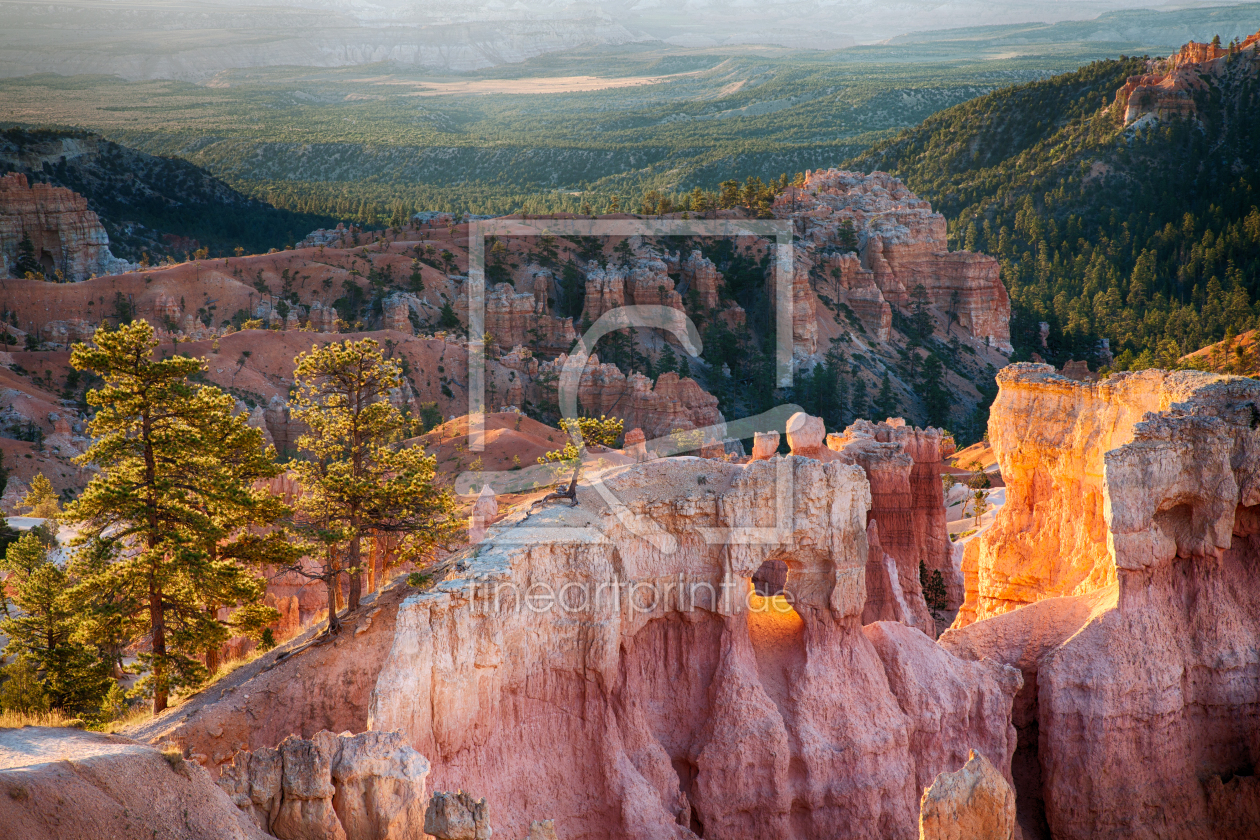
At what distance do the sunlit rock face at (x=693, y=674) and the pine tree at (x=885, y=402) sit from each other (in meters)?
55.4

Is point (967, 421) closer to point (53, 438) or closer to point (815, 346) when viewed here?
point (815, 346)

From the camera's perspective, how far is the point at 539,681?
1875 centimetres

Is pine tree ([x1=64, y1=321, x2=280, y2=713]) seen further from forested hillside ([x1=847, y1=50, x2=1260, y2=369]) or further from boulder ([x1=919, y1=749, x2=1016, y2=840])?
forested hillside ([x1=847, y1=50, x2=1260, y2=369])

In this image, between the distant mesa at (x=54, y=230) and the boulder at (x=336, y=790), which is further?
the distant mesa at (x=54, y=230)

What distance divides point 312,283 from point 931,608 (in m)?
56.8

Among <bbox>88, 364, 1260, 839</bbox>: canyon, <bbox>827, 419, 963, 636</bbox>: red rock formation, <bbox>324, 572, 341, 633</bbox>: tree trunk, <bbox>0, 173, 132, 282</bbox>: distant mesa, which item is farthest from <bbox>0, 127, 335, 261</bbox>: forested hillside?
<bbox>88, 364, 1260, 839</bbox>: canyon

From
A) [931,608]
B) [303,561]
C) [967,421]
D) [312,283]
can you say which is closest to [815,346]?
[967,421]

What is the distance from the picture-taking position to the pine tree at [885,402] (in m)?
77.2

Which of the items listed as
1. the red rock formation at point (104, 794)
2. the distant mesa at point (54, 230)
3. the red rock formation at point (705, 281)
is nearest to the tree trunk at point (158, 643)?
the red rock formation at point (104, 794)

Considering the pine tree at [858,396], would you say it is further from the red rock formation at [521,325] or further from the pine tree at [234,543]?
the pine tree at [234,543]

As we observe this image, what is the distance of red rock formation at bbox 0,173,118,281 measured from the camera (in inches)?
3826

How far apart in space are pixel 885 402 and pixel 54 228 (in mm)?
72469

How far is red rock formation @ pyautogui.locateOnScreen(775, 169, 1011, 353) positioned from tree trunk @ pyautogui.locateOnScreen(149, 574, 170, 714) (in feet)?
241

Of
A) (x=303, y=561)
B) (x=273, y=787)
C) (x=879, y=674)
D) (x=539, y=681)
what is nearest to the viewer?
(x=273, y=787)
